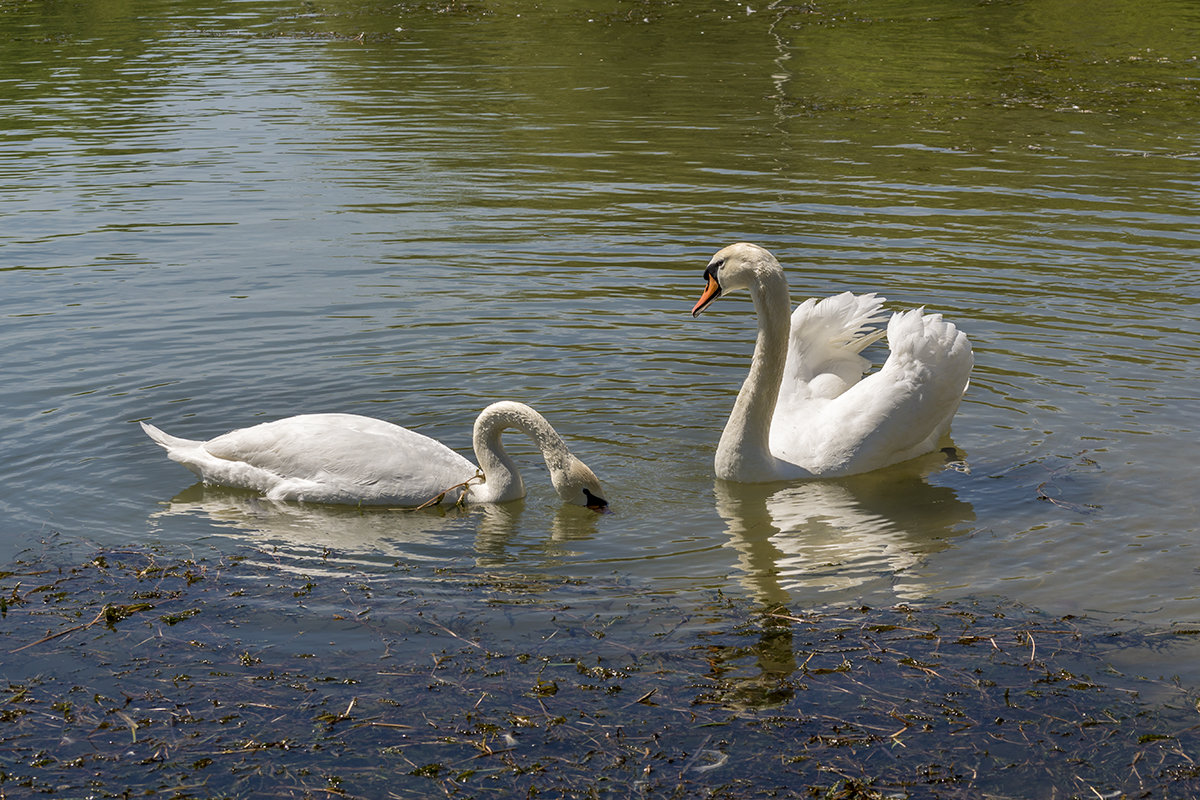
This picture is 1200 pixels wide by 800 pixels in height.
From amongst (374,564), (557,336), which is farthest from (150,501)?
(557,336)

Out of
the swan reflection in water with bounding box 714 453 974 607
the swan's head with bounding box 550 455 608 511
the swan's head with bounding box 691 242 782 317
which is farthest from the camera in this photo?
the swan's head with bounding box 691 242 782 317

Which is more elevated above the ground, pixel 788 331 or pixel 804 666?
pixel 788 331

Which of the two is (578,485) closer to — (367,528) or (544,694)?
(367,528)

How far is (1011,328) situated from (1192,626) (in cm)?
524

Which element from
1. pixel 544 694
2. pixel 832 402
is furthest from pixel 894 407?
pixel 544 694

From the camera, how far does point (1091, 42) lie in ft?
91.3

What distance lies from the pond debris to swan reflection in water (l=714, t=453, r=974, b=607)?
398 mm

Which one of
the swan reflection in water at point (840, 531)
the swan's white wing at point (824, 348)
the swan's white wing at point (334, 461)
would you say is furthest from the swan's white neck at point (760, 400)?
the swan's white wing at point (334, 461)

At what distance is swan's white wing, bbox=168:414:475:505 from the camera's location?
855 cm

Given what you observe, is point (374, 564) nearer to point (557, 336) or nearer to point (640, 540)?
point (640, 540)

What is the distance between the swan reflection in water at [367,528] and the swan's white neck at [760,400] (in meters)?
1.11

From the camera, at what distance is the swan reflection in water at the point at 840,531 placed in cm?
737

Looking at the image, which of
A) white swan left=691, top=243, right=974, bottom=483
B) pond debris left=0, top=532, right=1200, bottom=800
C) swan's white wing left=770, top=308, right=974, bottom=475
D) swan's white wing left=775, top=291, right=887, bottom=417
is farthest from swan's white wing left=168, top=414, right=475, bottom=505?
swan's white wing left=775, top=291, right=887, bottom=417

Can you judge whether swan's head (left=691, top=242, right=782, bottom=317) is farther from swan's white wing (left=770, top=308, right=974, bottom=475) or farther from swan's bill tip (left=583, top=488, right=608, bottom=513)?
swan's bill tip (left=583, top=488, right=608, bottom=513)
